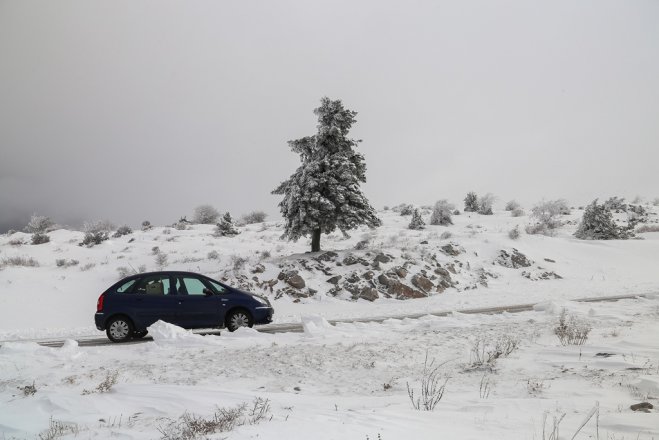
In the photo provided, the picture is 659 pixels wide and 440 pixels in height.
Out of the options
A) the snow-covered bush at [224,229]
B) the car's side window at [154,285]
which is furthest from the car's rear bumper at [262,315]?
the snow-covered bush at [224,229]

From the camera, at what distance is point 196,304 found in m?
10.7

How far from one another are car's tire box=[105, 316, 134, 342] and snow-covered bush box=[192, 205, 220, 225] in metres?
36.7

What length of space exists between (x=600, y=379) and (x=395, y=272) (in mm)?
14461

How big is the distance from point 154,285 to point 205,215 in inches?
1478

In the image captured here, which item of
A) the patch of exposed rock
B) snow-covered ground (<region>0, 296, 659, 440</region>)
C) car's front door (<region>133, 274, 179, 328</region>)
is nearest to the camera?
snow-covered ground (<region>0, 296, 659, 440</region>)

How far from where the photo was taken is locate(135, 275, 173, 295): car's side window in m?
10.6

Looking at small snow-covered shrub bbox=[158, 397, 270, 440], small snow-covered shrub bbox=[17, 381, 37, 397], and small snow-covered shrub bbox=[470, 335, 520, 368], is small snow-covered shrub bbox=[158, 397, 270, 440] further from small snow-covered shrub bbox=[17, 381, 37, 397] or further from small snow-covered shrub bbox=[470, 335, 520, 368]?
small snow-covered shrub bbox=[470, 335, 520, 368]

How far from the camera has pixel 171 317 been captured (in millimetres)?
10539

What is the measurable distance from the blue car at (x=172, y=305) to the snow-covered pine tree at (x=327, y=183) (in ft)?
32.8

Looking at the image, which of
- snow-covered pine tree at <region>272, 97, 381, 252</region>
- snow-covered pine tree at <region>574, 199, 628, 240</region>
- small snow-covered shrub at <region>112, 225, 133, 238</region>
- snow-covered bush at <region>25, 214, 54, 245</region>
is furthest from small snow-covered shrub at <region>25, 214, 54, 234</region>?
snow-covered pine tree at <region>574, 199, 628, 240</region>

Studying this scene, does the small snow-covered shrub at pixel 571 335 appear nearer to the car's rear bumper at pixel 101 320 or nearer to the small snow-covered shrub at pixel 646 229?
the car's rear bumper at pixel 101 320

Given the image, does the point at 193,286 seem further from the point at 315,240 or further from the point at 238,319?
the point at 315,240

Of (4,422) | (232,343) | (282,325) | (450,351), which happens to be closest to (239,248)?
(282,325)

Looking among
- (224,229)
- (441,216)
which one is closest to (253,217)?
(224,229)
